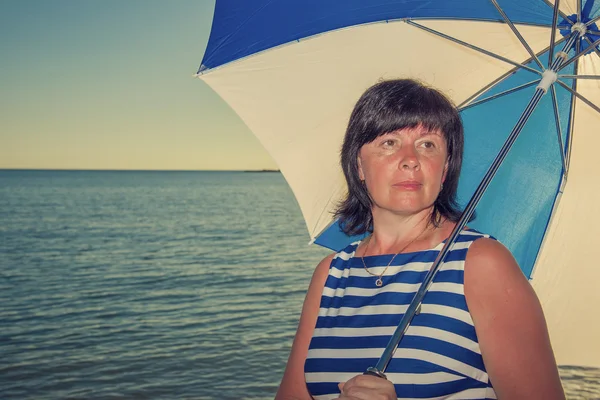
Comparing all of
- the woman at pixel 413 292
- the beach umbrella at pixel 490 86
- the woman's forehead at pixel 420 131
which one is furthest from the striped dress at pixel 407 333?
the beach umbrella at pixel 490 86

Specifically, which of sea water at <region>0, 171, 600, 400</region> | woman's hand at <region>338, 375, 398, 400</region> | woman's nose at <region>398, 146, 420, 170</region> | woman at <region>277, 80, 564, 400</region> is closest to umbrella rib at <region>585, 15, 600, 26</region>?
woman at <region>277, 80, 564, 400</region>

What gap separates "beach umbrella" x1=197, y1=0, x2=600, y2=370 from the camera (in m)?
3.15

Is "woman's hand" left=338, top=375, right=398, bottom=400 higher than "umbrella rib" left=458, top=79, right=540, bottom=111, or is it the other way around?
"umbrella rib" left=458, top=79, right=540, bottom=111

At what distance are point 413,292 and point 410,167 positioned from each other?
441 mm

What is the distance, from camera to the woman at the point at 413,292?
188cm

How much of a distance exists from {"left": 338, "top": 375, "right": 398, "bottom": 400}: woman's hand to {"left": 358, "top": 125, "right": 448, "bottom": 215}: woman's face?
632mm

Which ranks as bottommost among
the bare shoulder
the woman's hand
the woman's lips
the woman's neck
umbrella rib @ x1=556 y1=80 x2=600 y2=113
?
the woman's hand

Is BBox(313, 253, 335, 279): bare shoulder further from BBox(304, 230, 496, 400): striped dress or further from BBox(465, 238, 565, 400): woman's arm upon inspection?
BBox(465, 238, 565, 400): woman's arm

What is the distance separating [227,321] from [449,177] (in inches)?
397

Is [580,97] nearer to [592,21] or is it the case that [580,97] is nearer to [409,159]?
[592,21]

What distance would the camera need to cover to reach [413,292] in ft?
6.87

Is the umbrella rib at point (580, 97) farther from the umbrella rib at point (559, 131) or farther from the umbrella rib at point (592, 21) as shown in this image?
the umbrella rib at point (592, 21)

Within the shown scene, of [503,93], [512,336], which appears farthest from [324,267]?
[503,93]

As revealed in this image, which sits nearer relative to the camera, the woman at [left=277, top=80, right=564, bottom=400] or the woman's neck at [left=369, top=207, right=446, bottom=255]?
the woman at [left=277, top=80, right=564, bottom=400]
